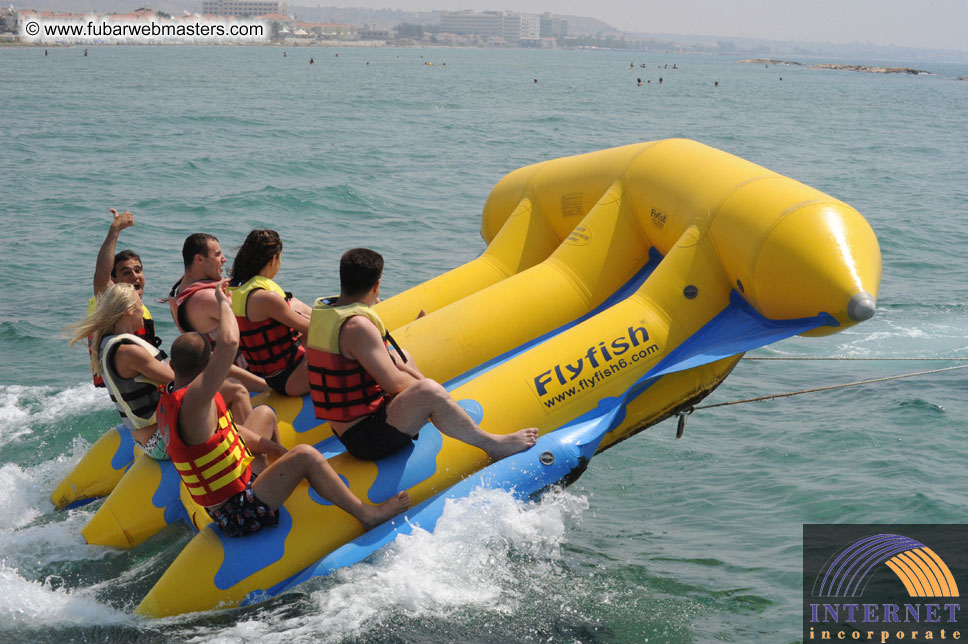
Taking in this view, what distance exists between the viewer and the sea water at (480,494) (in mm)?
3982

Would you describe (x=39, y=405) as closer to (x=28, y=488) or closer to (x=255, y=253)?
(x=28, y=488)

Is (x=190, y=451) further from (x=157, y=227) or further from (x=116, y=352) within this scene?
(x=157, y=227)

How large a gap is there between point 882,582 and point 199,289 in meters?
3.80

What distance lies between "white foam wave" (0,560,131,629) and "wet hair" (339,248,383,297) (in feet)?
5.69

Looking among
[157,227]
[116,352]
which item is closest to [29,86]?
[157,227]

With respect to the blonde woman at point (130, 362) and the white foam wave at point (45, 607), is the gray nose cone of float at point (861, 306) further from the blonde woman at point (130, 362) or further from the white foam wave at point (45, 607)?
the white foam wave at point (45, 607)

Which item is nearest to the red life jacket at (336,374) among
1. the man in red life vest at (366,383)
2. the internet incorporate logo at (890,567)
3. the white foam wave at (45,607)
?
the man in red life vest at (366,383)

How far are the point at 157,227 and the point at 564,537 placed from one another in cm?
985

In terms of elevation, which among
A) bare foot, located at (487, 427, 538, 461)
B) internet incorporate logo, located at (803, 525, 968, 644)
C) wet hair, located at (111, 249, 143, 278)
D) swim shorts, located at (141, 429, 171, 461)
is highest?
wet hair, located at (111, 249, 143, 278)

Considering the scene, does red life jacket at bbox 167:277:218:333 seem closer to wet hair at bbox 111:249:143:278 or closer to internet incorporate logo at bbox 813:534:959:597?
wet hair at bbox 111:249:143:278

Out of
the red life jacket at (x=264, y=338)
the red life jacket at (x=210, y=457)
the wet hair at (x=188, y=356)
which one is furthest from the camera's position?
the red life jacket at (x=264, y=338)

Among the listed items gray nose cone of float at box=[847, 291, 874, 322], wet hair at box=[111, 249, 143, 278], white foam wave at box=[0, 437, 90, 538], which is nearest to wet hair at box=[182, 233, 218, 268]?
wet hair at box=[111, 249, 143, 278]

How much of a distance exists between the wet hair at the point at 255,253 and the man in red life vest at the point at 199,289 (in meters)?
0.13

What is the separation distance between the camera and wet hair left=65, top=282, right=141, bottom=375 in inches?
158
